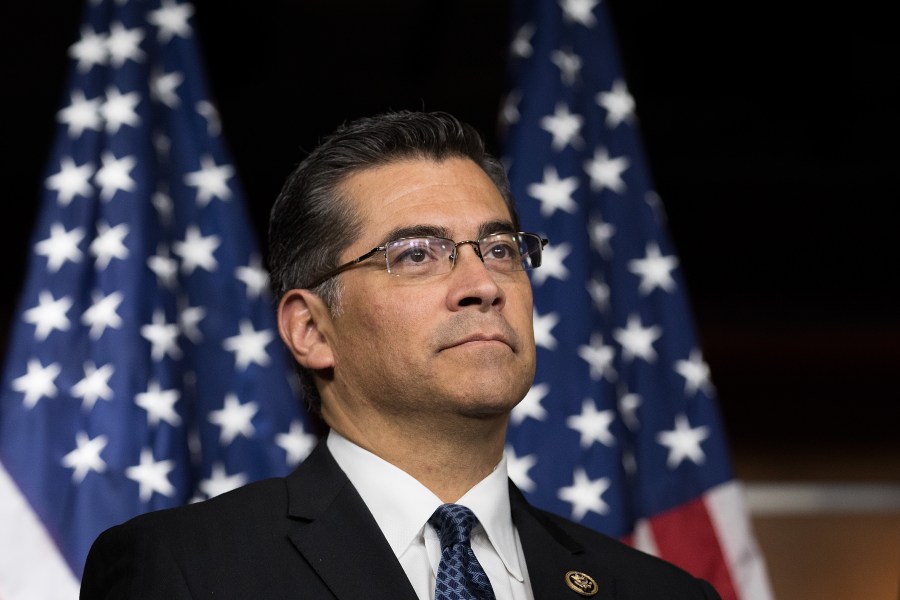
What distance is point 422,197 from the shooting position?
192cm

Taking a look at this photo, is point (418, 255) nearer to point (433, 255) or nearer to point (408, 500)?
point (433, 255)

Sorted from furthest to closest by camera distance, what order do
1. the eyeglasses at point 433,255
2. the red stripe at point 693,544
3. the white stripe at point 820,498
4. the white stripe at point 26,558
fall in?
the white stripe at point 820,498 → the red stripe at point 693,544 → the white stripe at point 26,558 → the eyeglasses at point 433,255

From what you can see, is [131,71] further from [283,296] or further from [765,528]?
[765,528]

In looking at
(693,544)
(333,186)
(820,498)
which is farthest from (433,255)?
(820,498)

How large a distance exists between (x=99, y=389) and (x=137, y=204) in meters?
0.44

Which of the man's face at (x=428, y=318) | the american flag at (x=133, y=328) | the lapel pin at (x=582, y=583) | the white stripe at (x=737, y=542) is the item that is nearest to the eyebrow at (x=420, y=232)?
the man's face at (x=428, y=318)

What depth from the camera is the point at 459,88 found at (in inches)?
195

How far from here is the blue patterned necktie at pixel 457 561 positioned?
1.63m

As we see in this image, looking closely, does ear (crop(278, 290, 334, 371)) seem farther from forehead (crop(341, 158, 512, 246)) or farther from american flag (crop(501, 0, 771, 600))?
american flag (crop(501, 0, 771, 600))

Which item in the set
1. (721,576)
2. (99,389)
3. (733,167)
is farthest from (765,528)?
(99,389)

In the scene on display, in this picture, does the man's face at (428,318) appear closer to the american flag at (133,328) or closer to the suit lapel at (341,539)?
the suit lapel at (341,539)

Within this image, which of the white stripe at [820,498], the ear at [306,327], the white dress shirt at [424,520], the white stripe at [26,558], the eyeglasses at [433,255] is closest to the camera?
the white dress shirt at [424,520]

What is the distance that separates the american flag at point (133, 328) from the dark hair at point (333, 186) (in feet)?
1.76

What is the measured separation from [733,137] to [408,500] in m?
3.58
